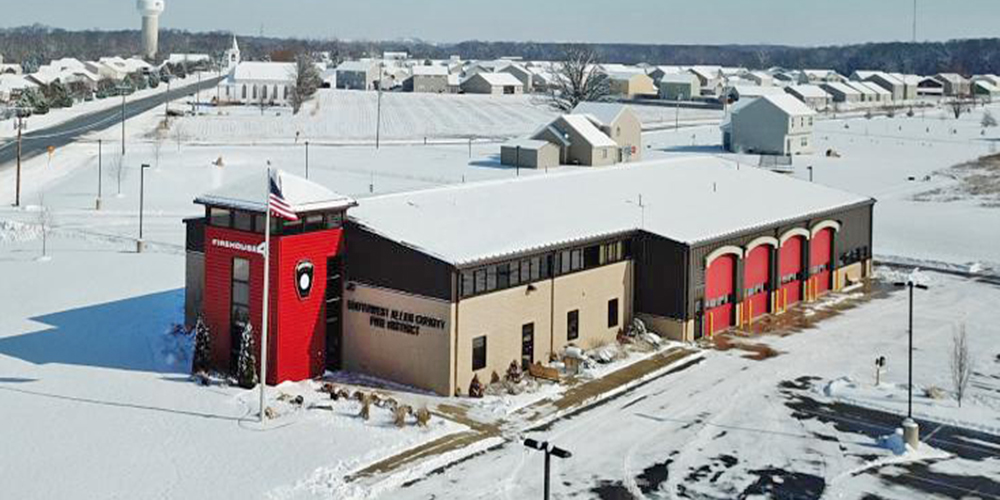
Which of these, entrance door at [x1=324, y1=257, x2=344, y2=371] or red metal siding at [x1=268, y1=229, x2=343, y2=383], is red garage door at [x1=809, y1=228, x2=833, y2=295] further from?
red metal siding at [x1=268, y1=229, x2=343, y2=383]

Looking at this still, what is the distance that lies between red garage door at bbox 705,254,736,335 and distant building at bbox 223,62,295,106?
124155 mm

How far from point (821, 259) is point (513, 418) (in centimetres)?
2438

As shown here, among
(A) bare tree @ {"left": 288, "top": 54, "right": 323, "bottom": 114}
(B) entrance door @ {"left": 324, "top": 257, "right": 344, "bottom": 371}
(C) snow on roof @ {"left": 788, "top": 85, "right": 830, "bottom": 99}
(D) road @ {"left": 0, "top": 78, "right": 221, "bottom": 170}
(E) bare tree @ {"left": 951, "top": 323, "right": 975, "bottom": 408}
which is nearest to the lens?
(E) bare tree @ {"left": 951, "top": 323, "right": 975, "bottom": 408}

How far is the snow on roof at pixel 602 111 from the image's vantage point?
332ft

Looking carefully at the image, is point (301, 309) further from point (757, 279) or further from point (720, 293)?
point (757, 279)

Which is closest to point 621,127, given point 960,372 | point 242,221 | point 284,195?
point 960,372

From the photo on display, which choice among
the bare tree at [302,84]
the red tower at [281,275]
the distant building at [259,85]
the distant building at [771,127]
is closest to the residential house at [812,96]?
the distant building at [771,127]

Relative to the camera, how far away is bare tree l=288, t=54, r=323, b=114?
146625mm

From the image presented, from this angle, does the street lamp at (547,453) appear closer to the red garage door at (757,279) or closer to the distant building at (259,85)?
the red garage door at (757,279)

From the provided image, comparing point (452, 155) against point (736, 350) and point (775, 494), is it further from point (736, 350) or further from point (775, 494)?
point (775, 494)

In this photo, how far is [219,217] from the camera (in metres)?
34.2

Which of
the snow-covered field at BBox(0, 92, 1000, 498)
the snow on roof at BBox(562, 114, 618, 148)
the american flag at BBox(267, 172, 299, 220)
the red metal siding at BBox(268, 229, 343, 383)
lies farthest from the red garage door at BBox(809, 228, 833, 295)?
the snow on roof at BBox(562, 114, 618, 148)

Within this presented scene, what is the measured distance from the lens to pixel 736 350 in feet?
129

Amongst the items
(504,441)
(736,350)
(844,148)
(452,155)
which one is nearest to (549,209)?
(736,350)
